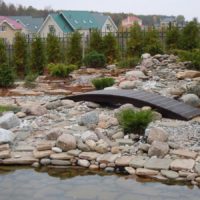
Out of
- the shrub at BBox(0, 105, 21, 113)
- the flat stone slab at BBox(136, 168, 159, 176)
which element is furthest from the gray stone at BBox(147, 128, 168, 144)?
the shrub at BBox(0, 105, 21, 113)

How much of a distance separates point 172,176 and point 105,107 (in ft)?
9.51

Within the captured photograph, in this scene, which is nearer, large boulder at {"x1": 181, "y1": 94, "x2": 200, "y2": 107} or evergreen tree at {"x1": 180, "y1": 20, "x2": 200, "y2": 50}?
large boulder at {"x1": 181, "y1": 94, "x2": 200, "y2": 107}

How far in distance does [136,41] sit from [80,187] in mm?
9686

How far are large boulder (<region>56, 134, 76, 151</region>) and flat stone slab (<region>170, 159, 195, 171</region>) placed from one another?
131 cm

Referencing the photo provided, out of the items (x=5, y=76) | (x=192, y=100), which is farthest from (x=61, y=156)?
(x=5, y=76)

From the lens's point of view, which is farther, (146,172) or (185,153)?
(185,153)

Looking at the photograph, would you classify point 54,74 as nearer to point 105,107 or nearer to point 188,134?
point 105,107

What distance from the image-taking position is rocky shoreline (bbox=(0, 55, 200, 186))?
15.7ft

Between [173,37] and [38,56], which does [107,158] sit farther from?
[173,37]

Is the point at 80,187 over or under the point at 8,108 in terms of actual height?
under

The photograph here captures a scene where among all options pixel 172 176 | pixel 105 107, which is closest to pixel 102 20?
pixel 105 107

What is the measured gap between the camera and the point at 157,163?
479 centimetres

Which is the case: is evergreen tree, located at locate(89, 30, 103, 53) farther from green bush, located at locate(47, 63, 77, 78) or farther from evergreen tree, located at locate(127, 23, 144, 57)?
green bush, located at locate(47, 63, 77, 78)

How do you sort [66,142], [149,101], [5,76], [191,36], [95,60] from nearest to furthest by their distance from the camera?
[66,142]
[149,101]
[5,76]
[95,60]
[191,36]
